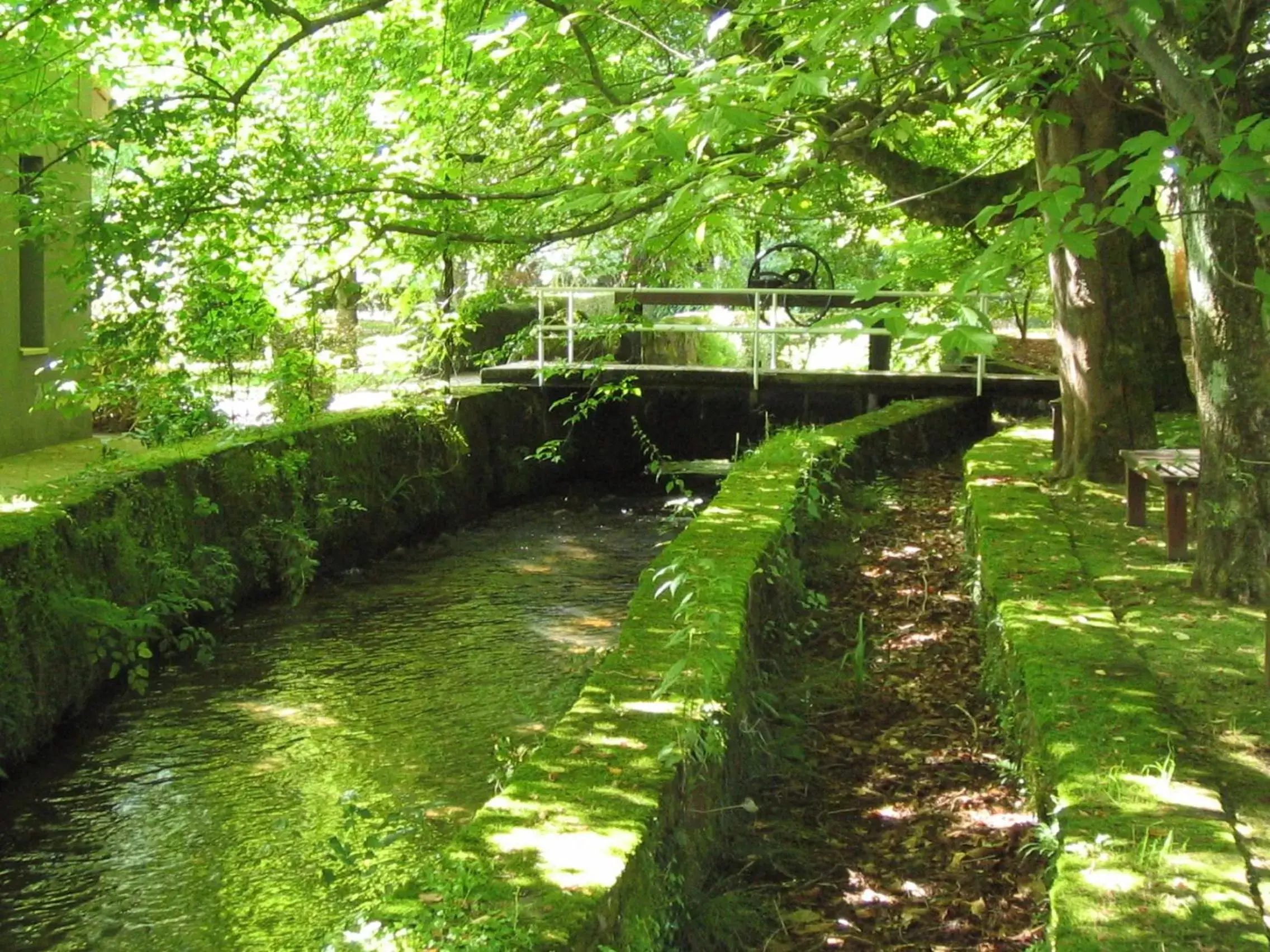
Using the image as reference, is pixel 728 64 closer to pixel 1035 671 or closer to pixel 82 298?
pixel 1035 671

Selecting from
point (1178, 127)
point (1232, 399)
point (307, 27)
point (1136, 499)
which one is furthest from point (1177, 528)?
point (307, 27)

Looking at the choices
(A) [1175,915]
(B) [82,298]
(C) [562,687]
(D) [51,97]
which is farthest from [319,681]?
(A) [1175,915]

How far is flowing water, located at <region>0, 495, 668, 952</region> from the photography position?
5.63 meters

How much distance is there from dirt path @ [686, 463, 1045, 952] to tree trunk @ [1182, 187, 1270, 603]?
1.44 meters

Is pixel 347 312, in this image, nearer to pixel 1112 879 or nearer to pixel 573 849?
pixel 573 849

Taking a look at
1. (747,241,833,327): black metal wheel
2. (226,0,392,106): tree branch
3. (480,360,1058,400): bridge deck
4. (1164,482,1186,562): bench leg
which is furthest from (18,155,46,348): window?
(1164,482,1186,562): bench leg

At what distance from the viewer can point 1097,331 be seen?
9.96m

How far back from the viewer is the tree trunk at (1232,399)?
20.9ft

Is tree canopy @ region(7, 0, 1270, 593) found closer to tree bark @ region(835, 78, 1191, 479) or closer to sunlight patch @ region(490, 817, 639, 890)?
tree bark @ region(835, 78, 1191, 479)

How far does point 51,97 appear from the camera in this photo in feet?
27.0

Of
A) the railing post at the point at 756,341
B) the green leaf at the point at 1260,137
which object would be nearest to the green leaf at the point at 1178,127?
the green leaf at the point at 1260,137

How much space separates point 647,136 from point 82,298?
12.7ft

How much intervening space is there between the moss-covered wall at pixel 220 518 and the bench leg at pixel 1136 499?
6197 mm

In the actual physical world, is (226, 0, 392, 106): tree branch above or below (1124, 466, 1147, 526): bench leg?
above
